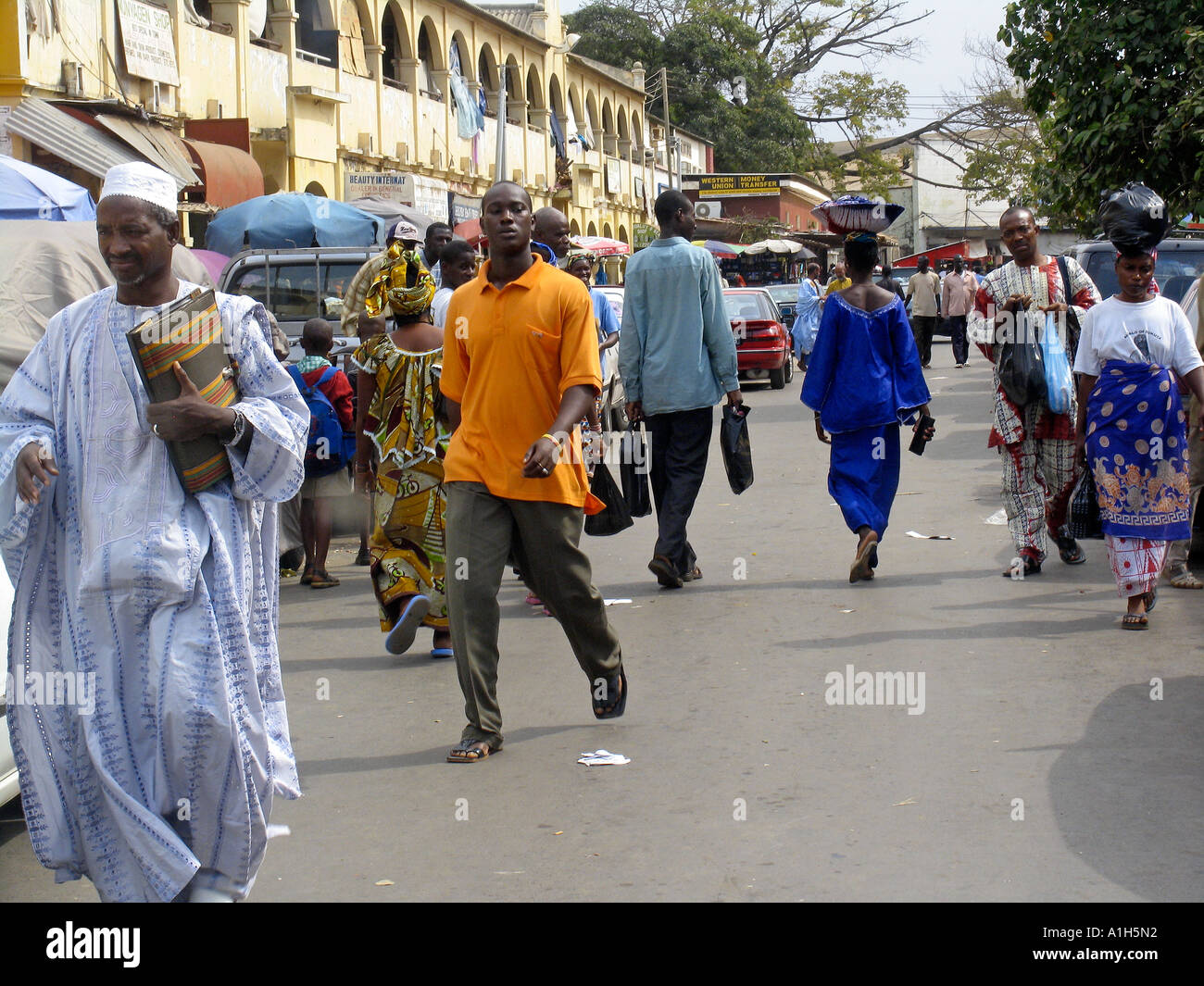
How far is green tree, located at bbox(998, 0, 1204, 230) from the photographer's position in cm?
1491

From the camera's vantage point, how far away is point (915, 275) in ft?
92.2

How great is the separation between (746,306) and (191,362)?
20861 millimetres

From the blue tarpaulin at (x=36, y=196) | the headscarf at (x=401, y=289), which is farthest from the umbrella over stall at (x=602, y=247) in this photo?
the headscarf at (x=401, y=289)

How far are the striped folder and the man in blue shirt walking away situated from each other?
5.10 m

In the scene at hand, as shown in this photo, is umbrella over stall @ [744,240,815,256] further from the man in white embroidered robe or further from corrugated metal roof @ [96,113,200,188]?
the man in white embroidered robe

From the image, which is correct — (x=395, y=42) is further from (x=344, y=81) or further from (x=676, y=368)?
(x=676, y=368)

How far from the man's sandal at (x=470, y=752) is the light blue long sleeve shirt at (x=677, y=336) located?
3598 mm

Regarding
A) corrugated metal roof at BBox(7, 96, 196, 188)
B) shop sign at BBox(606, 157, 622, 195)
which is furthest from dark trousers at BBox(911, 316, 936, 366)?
shop sign at BBox(606, 157, 622, 195)

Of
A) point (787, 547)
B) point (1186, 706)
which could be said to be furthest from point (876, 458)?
point (1186, 706)

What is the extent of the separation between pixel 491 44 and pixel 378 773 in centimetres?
3509

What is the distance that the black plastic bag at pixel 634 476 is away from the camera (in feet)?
30.0

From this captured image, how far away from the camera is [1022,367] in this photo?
340 inches

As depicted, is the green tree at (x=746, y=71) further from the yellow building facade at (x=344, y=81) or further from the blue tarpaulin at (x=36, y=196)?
the blue tarpaulin at (x=36, y=196)
